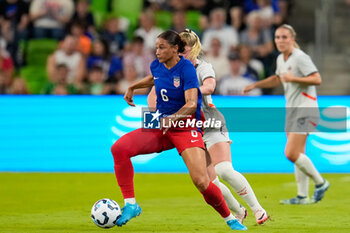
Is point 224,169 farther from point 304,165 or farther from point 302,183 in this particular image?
point 302,183

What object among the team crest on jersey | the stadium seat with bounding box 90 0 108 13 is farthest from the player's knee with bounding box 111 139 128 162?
the stadium seat with bounding box 90 0 108 13

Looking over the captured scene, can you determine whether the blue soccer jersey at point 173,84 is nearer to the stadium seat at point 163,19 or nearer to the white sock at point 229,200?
the white sock at point 229,200

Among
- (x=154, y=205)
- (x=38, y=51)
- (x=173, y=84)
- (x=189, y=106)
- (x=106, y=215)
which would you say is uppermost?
(x=173, y=84)

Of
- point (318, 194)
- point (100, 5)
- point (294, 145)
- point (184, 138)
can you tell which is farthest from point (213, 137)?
point (100, 5)

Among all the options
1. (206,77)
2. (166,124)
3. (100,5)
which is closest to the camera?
(166,124)

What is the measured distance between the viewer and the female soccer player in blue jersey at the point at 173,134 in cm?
695

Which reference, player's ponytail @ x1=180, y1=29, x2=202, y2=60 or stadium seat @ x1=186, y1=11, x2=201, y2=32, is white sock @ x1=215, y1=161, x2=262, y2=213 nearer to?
player's ponytail @ x1=180, y1=29, x2=202, y2=60

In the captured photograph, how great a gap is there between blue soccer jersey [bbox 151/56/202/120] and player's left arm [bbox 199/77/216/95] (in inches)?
8.3

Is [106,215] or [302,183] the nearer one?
[106,215]

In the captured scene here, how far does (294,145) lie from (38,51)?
839cm

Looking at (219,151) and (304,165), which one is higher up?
(219,151)

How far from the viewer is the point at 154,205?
31.3ft

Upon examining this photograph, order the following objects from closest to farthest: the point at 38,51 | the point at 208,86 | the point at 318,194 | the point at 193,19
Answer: the point at 208,86 → the point at 318,194 → the point at 38,51 → the point at 193,19

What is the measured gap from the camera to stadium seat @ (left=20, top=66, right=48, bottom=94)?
51.5 feet
